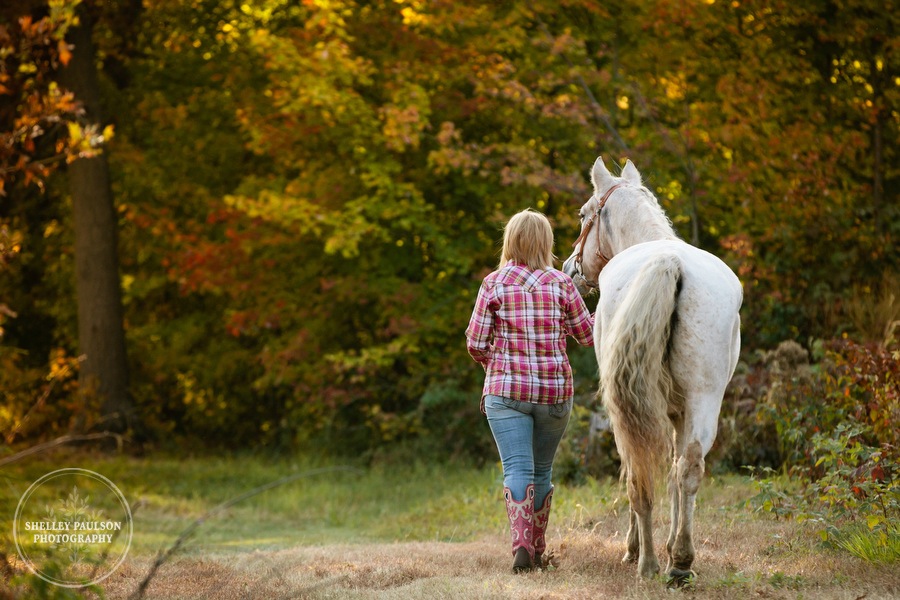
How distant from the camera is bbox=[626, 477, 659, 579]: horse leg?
474 centimetres

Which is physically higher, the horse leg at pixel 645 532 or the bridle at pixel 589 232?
the bridle at pixel 589 232

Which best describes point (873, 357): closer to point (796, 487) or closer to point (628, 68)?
point (796, 487)

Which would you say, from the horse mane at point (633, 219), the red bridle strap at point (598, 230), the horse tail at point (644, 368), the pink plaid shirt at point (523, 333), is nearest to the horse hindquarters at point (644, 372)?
the horse tail at point (644, 368)

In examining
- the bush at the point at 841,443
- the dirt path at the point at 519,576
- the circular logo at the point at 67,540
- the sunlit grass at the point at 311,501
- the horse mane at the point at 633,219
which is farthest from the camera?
the sunlit grass at the point at 311,501

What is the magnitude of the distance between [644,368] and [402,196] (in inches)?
304

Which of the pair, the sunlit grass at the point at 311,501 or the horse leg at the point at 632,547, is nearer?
the horse leg at the point at 632,547

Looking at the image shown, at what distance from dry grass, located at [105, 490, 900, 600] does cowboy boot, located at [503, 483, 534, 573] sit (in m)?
0.10

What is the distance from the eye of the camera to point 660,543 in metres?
5.79

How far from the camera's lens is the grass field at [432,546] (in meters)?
4.52

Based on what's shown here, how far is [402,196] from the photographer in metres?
11.9

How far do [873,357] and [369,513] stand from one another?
5171mm

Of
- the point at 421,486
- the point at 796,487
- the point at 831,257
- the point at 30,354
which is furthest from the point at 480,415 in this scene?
the point at 30,354

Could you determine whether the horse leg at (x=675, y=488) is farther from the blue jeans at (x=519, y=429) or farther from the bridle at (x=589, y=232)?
the bridle at (x=589, y=232)

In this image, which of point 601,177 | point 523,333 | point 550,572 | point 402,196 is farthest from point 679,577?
point 402,196
